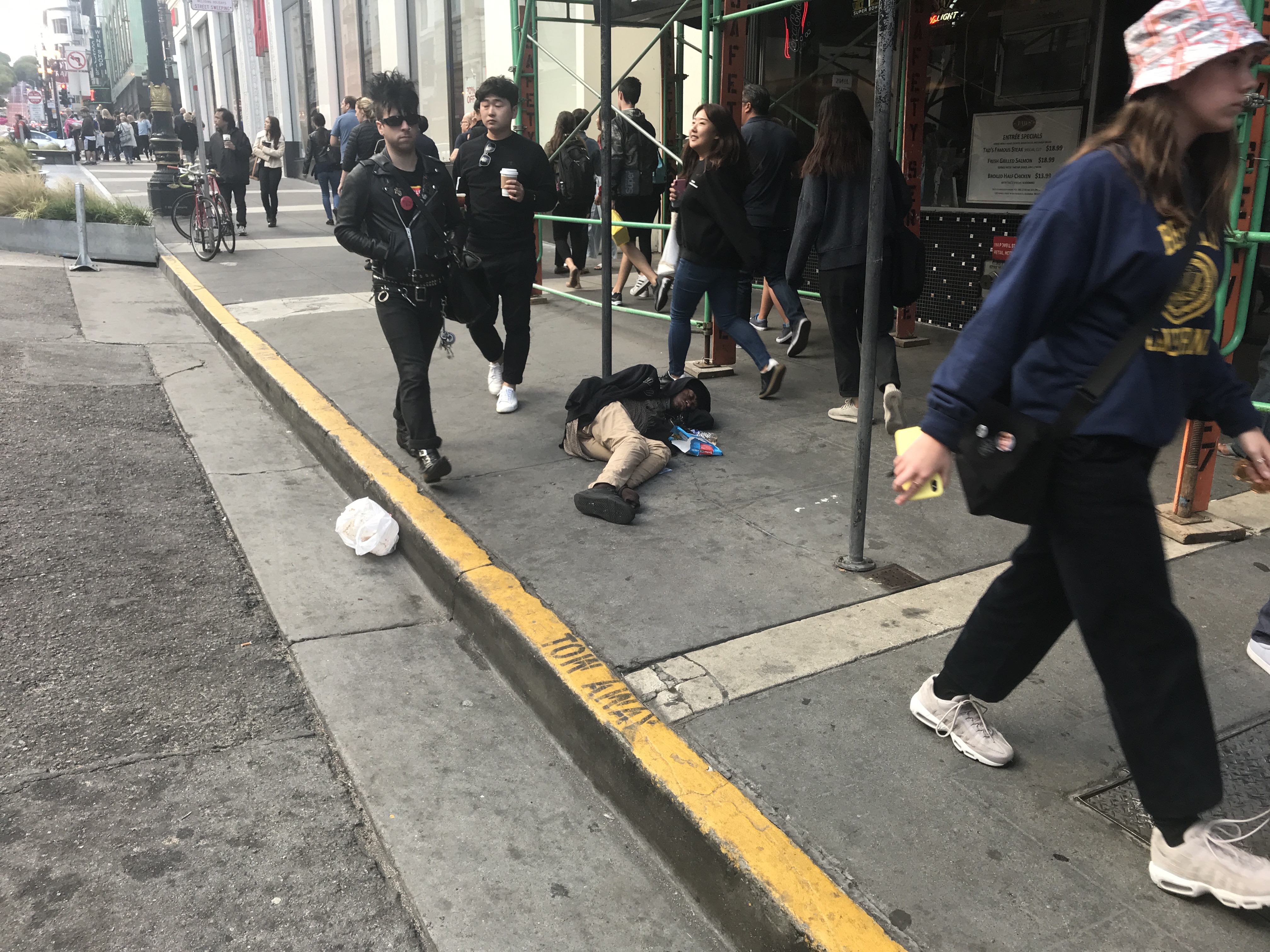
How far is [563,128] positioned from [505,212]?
4662 millimetres

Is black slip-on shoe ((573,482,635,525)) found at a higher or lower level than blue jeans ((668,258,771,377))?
lower

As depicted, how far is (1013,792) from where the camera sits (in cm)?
268

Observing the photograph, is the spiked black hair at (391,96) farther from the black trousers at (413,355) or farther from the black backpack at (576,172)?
the black backpack at (576,172)

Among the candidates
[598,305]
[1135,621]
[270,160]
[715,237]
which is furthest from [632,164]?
[270,160]

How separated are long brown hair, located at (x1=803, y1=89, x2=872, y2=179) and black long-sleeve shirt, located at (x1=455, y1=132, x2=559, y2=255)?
1683mm

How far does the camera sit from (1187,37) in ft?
6.55

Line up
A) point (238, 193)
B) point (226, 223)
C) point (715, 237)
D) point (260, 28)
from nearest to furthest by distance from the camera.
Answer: point (715, 237)
point (226, 223)
point (238, 193)
point (260, 28)

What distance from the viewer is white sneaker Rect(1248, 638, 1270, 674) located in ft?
10.5

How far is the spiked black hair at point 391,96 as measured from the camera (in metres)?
4.98

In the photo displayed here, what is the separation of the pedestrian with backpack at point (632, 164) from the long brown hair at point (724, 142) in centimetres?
325

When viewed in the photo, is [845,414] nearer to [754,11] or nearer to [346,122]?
[754,11]

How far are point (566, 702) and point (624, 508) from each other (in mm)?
1393

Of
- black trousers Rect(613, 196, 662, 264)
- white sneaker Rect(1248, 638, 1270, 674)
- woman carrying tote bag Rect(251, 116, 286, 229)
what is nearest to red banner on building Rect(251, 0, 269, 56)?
woman carrying tote bag Rect(251, 116, 286, 229)

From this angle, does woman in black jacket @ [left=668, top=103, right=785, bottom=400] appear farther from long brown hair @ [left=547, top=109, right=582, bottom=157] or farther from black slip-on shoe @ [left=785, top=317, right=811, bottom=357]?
long brown hair @ [left=547, top=109, right=582, bottom=157]
